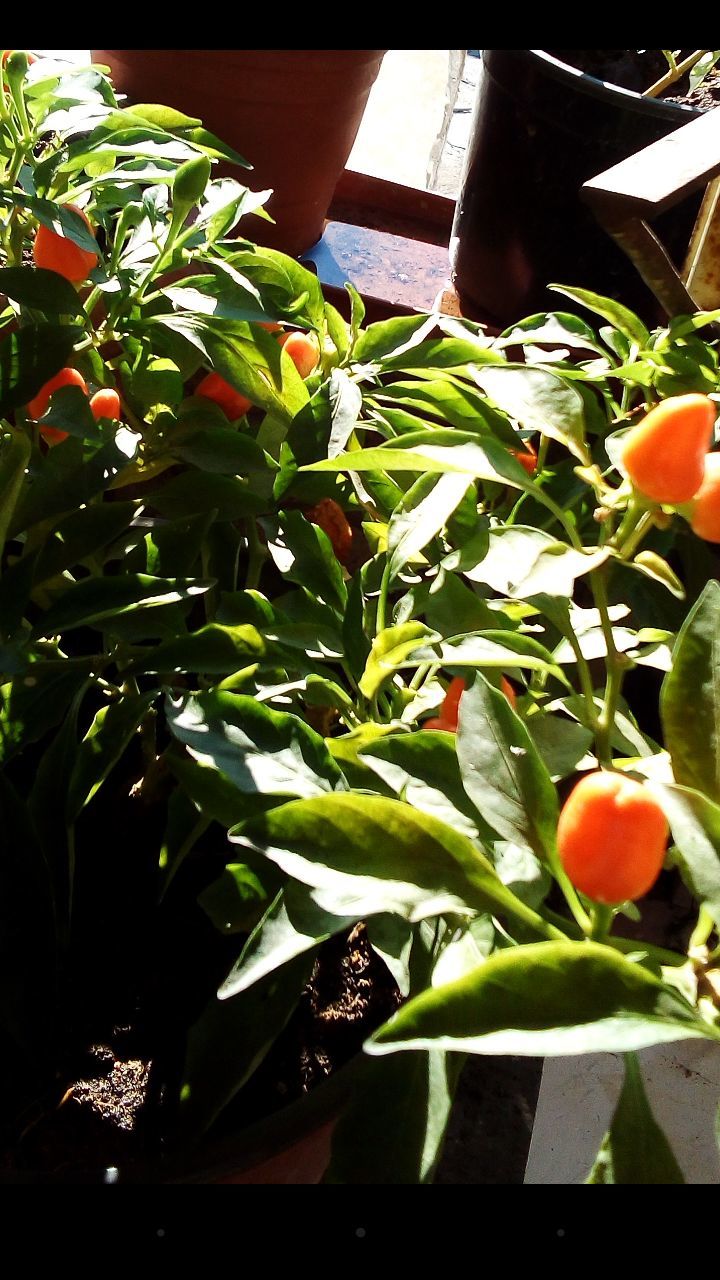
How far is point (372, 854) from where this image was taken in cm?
30

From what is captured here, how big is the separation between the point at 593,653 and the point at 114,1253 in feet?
0.95

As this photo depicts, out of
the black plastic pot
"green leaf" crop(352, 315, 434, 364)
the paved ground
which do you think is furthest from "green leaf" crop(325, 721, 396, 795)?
the paved ground

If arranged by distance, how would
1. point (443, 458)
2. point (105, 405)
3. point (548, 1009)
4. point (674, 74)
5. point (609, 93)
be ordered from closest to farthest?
point (548, 1009) → point (443, 458) → point (105, 405) → point (609, 93) → point (674, 74)

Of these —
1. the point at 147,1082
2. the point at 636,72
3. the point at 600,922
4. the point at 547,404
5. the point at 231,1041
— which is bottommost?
the point at 147,1082

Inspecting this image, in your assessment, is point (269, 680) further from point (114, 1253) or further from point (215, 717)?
point (114, 1253)

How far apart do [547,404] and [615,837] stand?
0.18 m

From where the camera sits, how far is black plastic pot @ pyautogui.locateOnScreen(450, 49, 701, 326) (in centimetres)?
88

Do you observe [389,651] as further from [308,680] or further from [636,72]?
[636,72]

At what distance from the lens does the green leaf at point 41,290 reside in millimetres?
415

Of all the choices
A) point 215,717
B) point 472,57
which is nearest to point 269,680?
point 215,717


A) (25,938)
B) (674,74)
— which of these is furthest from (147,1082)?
(674,74)

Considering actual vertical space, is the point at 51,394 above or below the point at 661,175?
below

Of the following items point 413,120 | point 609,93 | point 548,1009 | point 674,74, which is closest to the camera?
point 548,1009

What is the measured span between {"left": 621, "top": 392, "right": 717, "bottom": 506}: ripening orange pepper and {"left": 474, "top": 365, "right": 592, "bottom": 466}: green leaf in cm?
5
